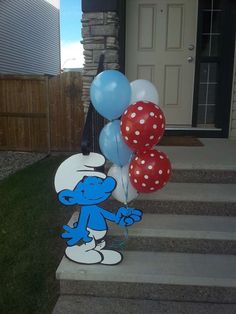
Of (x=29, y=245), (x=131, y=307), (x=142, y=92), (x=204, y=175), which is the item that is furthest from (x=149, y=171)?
(x=29, y=245)

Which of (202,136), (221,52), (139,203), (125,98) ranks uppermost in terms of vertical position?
(221,52)

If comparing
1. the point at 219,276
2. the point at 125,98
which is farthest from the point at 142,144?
the point at 219,276

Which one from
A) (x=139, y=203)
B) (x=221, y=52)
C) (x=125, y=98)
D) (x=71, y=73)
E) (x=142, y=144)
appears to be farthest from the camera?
(x=71, y=73)

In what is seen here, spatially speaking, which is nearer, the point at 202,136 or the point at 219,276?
the point at 219,276

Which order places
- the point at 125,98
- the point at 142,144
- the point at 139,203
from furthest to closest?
the point at 139,203, the point at 125,98, the point at 142,144

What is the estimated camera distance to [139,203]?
2.77m

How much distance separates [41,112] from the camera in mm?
6508

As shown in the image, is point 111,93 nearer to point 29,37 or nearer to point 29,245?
point 29,245

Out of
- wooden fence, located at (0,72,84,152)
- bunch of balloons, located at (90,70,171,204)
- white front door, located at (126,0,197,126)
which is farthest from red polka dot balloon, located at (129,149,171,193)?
wooden fence, located at (0,72,84,152)

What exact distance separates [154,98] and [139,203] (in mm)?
871

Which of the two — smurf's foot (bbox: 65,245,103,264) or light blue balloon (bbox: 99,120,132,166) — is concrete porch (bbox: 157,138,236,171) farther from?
smurf's foot (bbox: 65,245,103,264)

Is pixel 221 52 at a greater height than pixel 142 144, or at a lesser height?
greater

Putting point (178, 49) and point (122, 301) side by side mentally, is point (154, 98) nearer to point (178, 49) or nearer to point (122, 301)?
point (122, 301)

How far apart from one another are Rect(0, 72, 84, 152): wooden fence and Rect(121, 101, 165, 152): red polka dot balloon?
4.22 m
